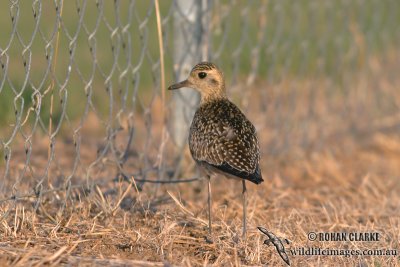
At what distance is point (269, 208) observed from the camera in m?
6.86

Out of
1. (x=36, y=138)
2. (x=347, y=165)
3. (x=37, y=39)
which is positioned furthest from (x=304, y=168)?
(x=37, y=39)

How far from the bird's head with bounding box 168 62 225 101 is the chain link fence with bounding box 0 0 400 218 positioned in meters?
0.25

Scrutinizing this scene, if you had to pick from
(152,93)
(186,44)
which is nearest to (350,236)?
(186,44)

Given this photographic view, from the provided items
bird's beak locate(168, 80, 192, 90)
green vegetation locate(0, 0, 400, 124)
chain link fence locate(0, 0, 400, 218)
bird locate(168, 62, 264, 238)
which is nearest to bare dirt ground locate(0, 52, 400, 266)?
chain link fence locate(0, 0, 400, 218)

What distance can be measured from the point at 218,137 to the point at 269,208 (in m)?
1.03

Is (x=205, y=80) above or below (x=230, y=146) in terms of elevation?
above

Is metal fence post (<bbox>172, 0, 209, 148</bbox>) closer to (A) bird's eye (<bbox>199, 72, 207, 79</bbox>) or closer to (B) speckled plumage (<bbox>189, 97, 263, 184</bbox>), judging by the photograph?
(A) bird's eye (<bbox>199, 72, 207, 79</bbox>)

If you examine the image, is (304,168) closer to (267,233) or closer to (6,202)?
(267,233)

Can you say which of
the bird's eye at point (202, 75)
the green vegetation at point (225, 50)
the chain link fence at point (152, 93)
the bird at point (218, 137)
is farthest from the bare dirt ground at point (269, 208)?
the bird's eye at point (202, 75)

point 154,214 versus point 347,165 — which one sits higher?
point 347,165

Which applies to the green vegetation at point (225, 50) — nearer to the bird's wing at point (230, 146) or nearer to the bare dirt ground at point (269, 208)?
the bare dirt ground at point (269, 208)

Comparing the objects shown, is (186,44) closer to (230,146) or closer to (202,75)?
(202,75)

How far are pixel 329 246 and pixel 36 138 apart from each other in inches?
143

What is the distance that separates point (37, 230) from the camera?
5492 mm
